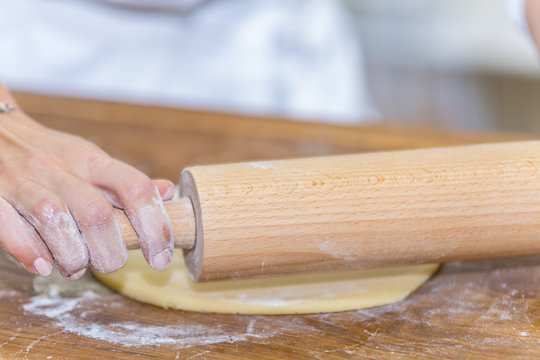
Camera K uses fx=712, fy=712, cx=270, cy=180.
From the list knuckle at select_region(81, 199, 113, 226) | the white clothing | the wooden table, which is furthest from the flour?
the white clothing

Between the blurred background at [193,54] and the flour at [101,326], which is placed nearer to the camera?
the flour at [101,326]

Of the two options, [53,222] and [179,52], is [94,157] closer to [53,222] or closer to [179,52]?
[53,222]

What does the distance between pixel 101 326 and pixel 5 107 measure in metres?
0.32

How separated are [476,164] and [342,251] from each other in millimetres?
183

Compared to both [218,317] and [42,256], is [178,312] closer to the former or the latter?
[218,317]

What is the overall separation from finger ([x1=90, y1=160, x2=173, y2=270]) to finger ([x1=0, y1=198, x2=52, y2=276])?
3.6 inches

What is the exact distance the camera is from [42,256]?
72 centimetres

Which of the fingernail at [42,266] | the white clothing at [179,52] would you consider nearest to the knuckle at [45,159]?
the fingernail at [42,266]

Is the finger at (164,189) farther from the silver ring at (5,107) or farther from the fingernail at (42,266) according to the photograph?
the silver ring at (5,107)

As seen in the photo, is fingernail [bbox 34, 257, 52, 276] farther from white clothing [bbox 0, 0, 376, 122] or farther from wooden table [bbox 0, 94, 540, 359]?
white clothing [bbox 0, 0, 376, 122]

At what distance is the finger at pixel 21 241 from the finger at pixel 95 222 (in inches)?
1.8

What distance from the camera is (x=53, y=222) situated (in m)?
0.70

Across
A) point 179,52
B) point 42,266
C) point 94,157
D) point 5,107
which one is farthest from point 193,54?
point 42,266

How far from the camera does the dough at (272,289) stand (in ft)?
2.72
